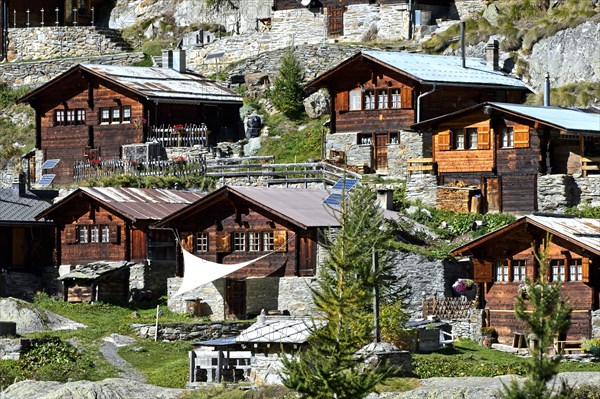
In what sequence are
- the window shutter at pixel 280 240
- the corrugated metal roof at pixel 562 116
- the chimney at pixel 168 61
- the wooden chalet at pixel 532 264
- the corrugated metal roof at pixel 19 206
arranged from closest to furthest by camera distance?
the wooden chalet at pixel 532 264 → the window shutter at pixel 280 240 → the corrugated metal roof at pixel 562 116 → the corrugated metal roof at pixel 19 206 → the chimney at pixel 168 61

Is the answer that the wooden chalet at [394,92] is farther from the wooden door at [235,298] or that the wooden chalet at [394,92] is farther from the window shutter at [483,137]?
the wooden door at [235,298]

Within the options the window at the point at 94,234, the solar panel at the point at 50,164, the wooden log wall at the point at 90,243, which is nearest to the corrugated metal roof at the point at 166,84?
the solar panel at the point at 50,164

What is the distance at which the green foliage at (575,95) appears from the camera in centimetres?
6900

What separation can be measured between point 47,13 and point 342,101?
31.4m

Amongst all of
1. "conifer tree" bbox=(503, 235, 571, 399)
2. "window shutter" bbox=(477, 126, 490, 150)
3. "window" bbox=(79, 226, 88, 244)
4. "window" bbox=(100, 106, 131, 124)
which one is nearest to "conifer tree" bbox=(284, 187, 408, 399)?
"conifer tree" bbox=(503, 235, 571, 399)

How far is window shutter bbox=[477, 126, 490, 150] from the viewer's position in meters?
61.8

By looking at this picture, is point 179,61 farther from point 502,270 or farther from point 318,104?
point 502,270

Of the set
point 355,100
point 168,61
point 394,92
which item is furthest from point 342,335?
point 168,61

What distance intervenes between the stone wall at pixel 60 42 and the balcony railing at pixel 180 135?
17.9 m

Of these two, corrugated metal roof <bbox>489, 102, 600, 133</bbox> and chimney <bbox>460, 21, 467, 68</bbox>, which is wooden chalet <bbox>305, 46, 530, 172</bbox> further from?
corrugated metal roof <bbox>489, 102, 600, 133</bbox>

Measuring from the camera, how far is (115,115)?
75125mm

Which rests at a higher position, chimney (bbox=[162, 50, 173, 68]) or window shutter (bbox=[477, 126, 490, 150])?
chimney (bbox=[162, 50, 173, 68])

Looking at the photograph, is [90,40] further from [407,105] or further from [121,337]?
[121,337]

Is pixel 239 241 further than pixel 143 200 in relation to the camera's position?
No
